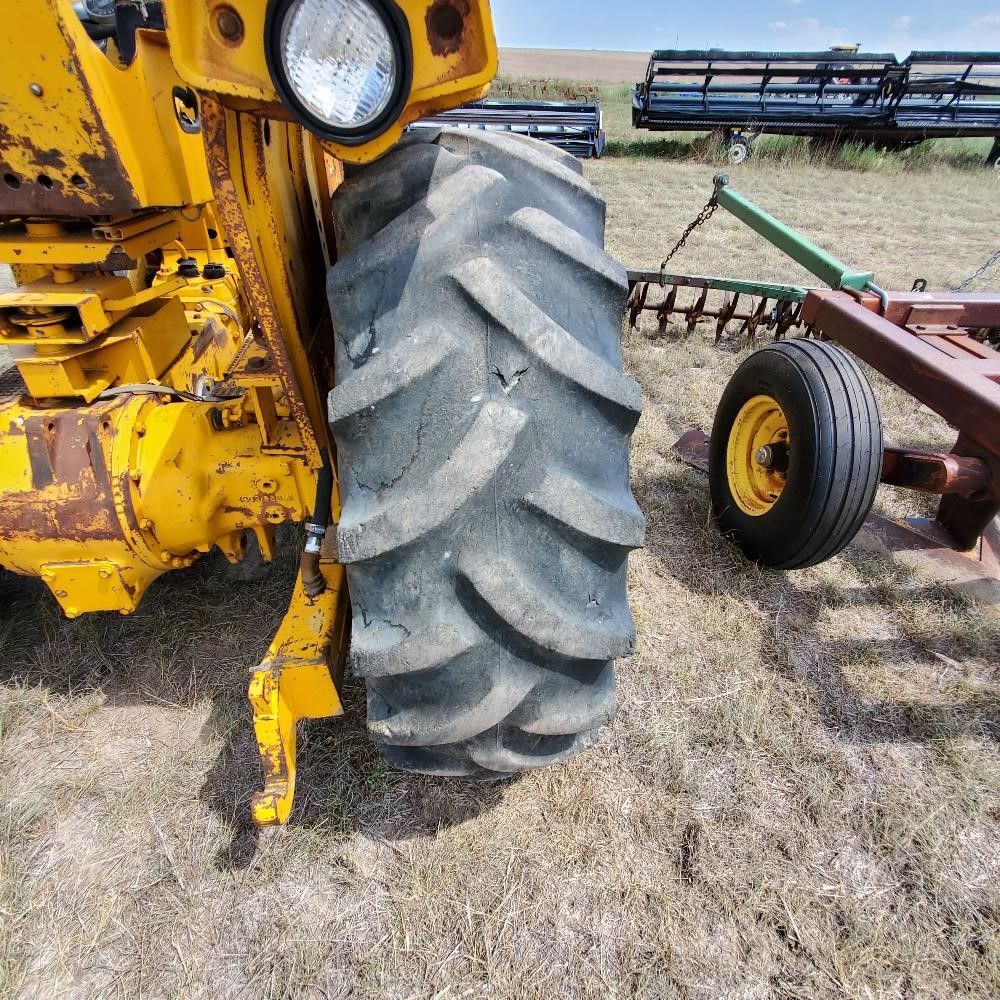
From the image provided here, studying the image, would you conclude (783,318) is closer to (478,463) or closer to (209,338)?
(209,338)

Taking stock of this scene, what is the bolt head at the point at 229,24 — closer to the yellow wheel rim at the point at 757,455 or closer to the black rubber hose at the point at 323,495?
the black rubber hose at the point at 323,495

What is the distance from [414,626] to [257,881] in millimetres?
990

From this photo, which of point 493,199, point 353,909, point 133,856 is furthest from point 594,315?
point 133,856

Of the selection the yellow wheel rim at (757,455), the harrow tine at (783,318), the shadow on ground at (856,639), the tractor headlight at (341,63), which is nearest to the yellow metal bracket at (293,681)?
the tractor headlight at (341,63)

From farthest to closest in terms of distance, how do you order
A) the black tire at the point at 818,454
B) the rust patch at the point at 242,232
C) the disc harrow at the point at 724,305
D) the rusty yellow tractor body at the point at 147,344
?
the disc harrow at the point at 724,305 < the black tire at the point at 818,454 < the rusty yellow tractor body at the point at 147,344 < the rust patch at the point at 242,232

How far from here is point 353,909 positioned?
1.55m

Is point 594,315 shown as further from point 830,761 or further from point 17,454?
point 830,761

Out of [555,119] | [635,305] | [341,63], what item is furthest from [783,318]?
[555,119]

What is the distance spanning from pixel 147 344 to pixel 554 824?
1.83m

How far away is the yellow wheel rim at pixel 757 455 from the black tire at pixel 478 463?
157cm

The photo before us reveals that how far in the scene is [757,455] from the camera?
2.61 metres

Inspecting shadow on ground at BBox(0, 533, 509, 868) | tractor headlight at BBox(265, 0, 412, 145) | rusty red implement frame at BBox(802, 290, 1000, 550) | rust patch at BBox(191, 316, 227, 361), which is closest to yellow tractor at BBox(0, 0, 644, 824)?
tractor headlight at BBox(265, 0, 412, 145)

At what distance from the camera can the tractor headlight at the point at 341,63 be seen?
85 cm

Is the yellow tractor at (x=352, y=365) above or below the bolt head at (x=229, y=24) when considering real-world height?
below
